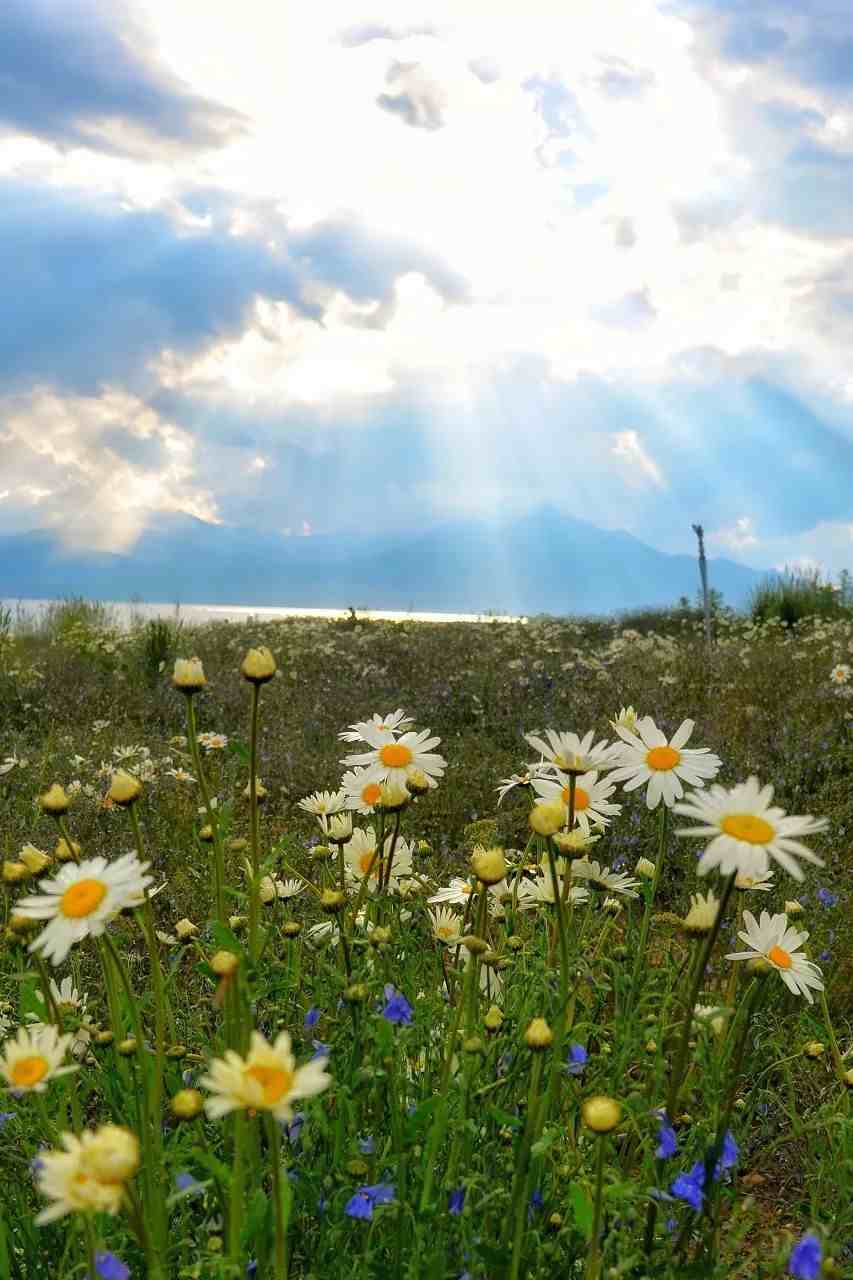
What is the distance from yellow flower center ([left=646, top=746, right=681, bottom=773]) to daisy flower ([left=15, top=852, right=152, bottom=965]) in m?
1.01

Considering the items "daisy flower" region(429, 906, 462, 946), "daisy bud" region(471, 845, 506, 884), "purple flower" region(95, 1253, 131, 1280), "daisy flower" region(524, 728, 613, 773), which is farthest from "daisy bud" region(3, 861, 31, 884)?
"daisy flower" region(429, 906, 462, 946)

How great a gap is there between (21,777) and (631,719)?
511 cm

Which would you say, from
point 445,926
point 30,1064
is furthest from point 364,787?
point 30,1064

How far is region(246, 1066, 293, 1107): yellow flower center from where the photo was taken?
40.2 inches

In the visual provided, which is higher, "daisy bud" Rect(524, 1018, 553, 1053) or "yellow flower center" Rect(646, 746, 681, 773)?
"yellow flower center" Rect(646, 746, 681, 773)

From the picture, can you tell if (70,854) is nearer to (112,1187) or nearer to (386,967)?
(386,967)

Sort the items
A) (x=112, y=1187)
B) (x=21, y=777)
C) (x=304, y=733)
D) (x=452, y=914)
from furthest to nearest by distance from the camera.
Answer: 1. (x=304, y=733)
2. (x=21, y=777)
3. (x=452, y=914)
4. (x=112, y=1187)

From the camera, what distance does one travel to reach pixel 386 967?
194 centimetres

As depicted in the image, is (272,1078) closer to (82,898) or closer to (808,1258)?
(82,898)

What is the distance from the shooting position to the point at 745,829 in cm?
139

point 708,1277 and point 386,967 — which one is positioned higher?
point 386,967

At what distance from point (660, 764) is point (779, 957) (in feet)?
1.58

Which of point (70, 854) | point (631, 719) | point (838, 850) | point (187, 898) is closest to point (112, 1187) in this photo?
point (70, 854)

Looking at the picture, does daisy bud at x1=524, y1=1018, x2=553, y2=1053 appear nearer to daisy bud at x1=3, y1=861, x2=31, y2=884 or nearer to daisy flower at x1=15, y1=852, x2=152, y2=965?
daisy flower at x1=15, y1=852, x2=152, y2=965
